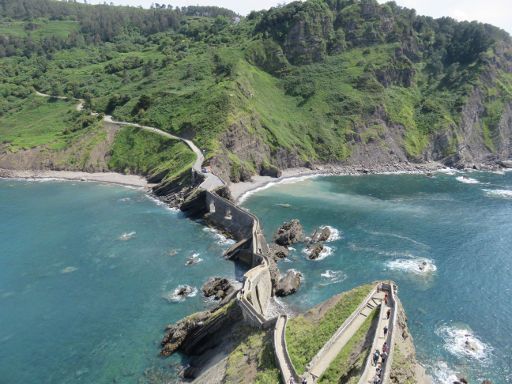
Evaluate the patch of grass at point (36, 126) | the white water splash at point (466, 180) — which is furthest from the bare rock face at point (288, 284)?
the patch of grass at point (36, 126)

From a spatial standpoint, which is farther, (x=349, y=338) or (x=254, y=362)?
(x=254, y=362)

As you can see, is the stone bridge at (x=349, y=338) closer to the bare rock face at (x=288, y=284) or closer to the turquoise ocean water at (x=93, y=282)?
the turquoise ocean water at (x=93, y=282)

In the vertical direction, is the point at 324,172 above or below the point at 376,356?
below

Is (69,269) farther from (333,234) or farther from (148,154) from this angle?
(148,154)

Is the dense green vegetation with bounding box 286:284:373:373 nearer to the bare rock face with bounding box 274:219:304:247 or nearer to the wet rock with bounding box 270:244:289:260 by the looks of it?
the wet rock with bounding box 270:244:289:260

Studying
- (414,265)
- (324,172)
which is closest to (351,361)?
(414,265)

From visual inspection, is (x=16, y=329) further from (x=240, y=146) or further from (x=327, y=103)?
(x=327, y=103)

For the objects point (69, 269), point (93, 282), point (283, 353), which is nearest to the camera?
point (283, 353)
